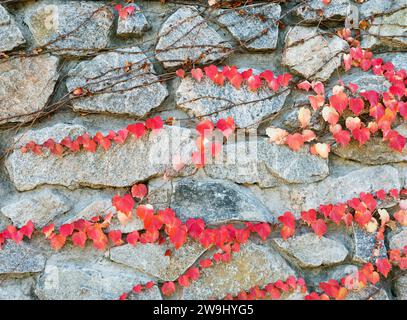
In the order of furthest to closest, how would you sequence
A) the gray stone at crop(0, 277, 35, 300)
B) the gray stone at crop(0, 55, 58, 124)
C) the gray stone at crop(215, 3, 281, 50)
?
1. the gray stone at crop(215, 3, 281, 50)
2. the gray stone at crop(0, 55, 58, 124)
3. the gray stone at crop(0, 277, 35, 300)

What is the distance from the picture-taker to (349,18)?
8.22 feet

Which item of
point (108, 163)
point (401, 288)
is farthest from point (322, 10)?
point (401, 288)

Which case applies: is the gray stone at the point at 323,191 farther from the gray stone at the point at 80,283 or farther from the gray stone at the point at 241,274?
the gray stone at the point at 80,283

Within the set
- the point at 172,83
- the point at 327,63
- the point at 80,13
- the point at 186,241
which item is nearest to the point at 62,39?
the point at 80,13

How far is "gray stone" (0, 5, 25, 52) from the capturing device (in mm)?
2326

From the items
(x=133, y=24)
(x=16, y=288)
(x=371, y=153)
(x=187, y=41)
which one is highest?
(x=133, y=24)

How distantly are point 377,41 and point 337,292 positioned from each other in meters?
1.28

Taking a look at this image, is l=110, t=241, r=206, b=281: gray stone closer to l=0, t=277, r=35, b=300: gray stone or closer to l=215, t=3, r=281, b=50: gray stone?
l=0, t=277, r=35, b=300: gray stone

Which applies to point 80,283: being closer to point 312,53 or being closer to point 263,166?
point 263,166

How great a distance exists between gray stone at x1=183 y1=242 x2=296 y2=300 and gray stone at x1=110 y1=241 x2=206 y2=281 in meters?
0.10

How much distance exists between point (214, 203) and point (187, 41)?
0.82 metres

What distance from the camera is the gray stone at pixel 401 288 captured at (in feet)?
7.69

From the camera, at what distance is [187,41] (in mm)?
2445

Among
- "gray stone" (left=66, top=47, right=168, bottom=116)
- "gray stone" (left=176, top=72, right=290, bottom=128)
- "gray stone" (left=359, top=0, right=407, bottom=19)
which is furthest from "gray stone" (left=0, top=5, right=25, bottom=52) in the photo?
"gray stone" (left=359, top=0, right=407, bottom=19)
